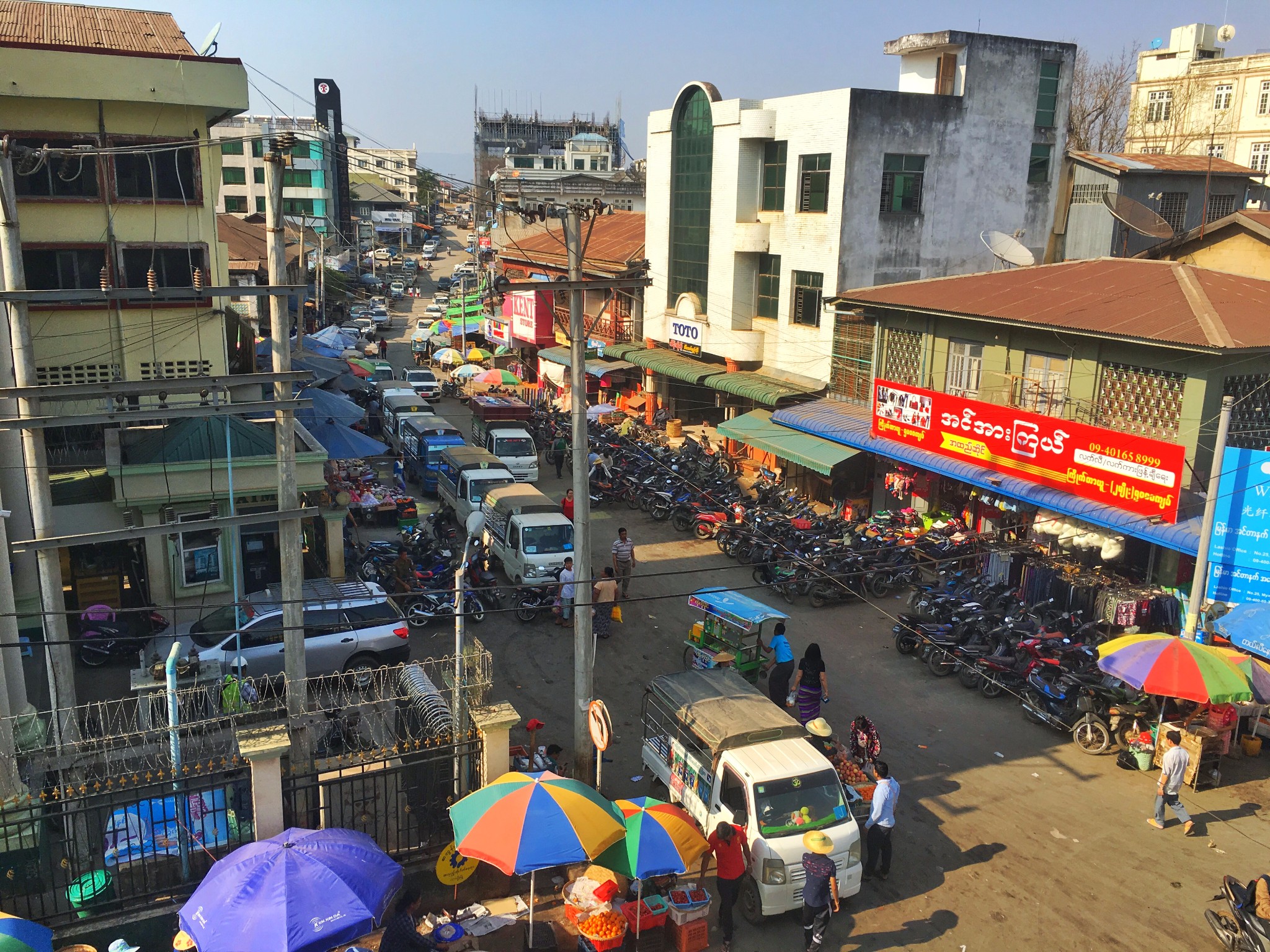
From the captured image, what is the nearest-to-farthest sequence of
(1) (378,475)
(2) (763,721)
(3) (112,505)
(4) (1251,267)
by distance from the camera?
(2) (763,721), (3) (112,505), (4) (1251,267), (1) (378,475)

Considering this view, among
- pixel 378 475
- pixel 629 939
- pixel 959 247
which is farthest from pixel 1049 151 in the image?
pixel 629 939

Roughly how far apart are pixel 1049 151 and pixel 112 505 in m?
25.3

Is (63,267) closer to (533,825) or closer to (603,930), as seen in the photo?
(533,825)

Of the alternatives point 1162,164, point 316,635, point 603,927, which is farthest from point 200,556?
point 1162,164

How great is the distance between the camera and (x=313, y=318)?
176ft

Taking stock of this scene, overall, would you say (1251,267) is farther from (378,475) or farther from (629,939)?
(378,475)

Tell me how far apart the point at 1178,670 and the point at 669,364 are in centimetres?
2060

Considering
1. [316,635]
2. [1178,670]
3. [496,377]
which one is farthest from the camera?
[496,377]

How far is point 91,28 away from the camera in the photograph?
1748cm

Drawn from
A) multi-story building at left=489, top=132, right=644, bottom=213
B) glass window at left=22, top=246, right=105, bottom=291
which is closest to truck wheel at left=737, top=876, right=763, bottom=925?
glass window at left=22, top=246, right=105, bottom=291

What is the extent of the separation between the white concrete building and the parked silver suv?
13.9 meters

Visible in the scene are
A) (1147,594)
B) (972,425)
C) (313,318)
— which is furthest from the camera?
(313,318)

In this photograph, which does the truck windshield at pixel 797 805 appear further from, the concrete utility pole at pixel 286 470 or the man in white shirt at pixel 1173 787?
the concrete utility pole at pixel 286 470

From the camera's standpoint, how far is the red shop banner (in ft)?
49.2
